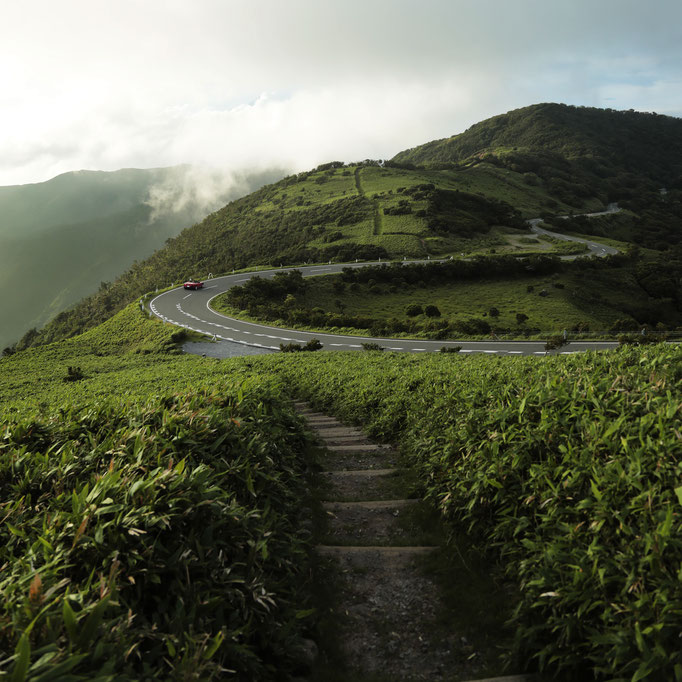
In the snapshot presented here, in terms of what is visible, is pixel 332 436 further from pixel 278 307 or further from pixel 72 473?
pixel 278 307

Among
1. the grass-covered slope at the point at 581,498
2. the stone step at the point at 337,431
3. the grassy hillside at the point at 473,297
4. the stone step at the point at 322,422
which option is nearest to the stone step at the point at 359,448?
the stone step at the point at 337,431

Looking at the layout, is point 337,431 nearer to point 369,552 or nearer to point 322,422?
point 322,422

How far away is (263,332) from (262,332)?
0.35 ft

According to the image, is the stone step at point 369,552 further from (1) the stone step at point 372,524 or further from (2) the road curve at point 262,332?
(2) the road curve at point 262,332

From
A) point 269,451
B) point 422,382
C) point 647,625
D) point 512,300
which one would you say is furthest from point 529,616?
point 512,300

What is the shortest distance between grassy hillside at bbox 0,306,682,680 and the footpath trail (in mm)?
405

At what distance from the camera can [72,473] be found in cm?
370

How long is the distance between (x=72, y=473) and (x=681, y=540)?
15.1 ft

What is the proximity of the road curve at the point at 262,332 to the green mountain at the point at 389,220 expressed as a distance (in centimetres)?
1519

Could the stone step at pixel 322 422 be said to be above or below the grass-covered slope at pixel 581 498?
below

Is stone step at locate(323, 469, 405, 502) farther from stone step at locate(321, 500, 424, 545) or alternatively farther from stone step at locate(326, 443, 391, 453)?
stone step at locate(326, 443, 391, 453)

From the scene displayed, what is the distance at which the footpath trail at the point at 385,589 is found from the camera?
10.8ft

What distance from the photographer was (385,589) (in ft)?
13.6

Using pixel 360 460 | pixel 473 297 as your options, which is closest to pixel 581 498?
pixel 360 460
